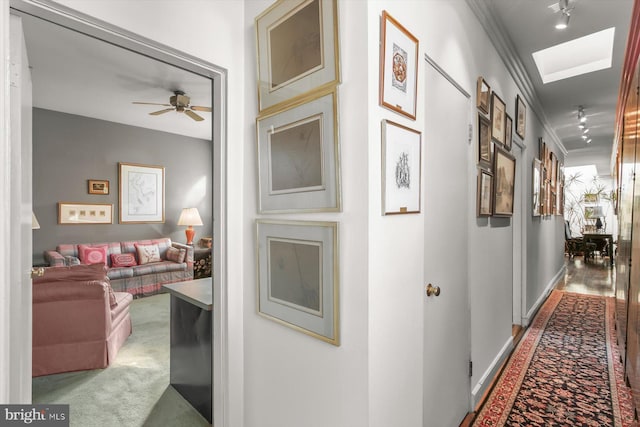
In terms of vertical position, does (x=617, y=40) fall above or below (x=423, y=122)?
above

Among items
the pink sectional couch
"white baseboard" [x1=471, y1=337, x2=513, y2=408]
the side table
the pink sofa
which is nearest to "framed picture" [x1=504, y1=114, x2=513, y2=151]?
"white baseboard" [x1=471, y1=337, x2=513, y2=408]

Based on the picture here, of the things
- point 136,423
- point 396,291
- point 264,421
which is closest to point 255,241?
point 396,291

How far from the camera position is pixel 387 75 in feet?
3.90

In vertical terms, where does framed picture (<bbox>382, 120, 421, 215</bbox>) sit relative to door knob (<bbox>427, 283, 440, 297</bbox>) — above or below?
above

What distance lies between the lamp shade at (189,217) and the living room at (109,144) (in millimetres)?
Answer: 255

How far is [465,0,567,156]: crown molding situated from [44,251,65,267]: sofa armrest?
18.2 ft

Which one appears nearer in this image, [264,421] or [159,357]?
[264,421]

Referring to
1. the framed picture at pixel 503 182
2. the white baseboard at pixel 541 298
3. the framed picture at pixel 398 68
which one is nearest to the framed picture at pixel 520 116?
the framed picture at pixel 503 182

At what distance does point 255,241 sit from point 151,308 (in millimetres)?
3816

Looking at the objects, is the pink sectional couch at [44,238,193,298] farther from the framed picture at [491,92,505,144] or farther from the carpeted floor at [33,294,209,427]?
the framed picture at [491,92,505,144]

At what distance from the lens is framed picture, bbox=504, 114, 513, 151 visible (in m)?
2.82

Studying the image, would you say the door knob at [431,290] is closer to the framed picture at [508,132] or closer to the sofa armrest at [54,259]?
the framed picture at [508,132]

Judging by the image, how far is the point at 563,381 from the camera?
2428 millimetres

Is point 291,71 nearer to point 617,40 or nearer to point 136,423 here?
point 136,423
